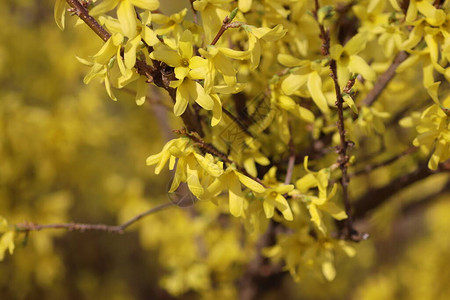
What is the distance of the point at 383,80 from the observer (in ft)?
3.59

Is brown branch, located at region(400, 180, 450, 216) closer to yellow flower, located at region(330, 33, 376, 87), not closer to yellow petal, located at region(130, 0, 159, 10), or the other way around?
yellow flower, located at region(330, 33, 376, 87)

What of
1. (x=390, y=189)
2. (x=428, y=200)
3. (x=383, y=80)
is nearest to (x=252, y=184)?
(x=383, y=80)

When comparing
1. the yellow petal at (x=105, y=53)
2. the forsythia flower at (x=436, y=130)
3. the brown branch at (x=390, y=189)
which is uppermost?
the yellow petal at (x=105, y=53)

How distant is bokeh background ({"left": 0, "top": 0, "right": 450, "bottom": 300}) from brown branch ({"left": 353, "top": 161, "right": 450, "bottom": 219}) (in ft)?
1.04

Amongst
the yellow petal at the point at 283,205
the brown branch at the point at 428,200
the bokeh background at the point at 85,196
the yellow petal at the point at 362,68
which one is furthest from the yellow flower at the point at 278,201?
the brown branch at the point at 428,200

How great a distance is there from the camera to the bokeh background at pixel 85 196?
7.01 feet

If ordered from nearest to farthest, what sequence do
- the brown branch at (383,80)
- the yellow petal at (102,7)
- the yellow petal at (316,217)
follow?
the yellow petal at (102,7), the yellow petal at (316,217), the brown branch at (383,80)

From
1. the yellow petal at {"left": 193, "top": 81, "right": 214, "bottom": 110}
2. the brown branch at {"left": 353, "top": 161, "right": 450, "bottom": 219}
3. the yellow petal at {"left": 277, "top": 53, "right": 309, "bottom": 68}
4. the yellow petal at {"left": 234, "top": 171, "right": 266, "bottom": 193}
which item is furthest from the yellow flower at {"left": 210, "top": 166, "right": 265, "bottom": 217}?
the brown branch at {"left": 353, "top": 161, "right": 450, "bottom": 219}

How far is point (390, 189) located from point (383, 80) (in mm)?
413

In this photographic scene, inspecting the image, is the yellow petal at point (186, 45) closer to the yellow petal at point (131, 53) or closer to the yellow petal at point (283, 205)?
the yellow petal at point (131, 53)

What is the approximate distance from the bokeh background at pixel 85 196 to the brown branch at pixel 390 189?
1.04ft

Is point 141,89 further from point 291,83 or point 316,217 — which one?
point 316,217

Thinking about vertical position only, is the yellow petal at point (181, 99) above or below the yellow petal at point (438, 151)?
above

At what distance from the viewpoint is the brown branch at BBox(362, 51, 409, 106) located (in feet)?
3.43
